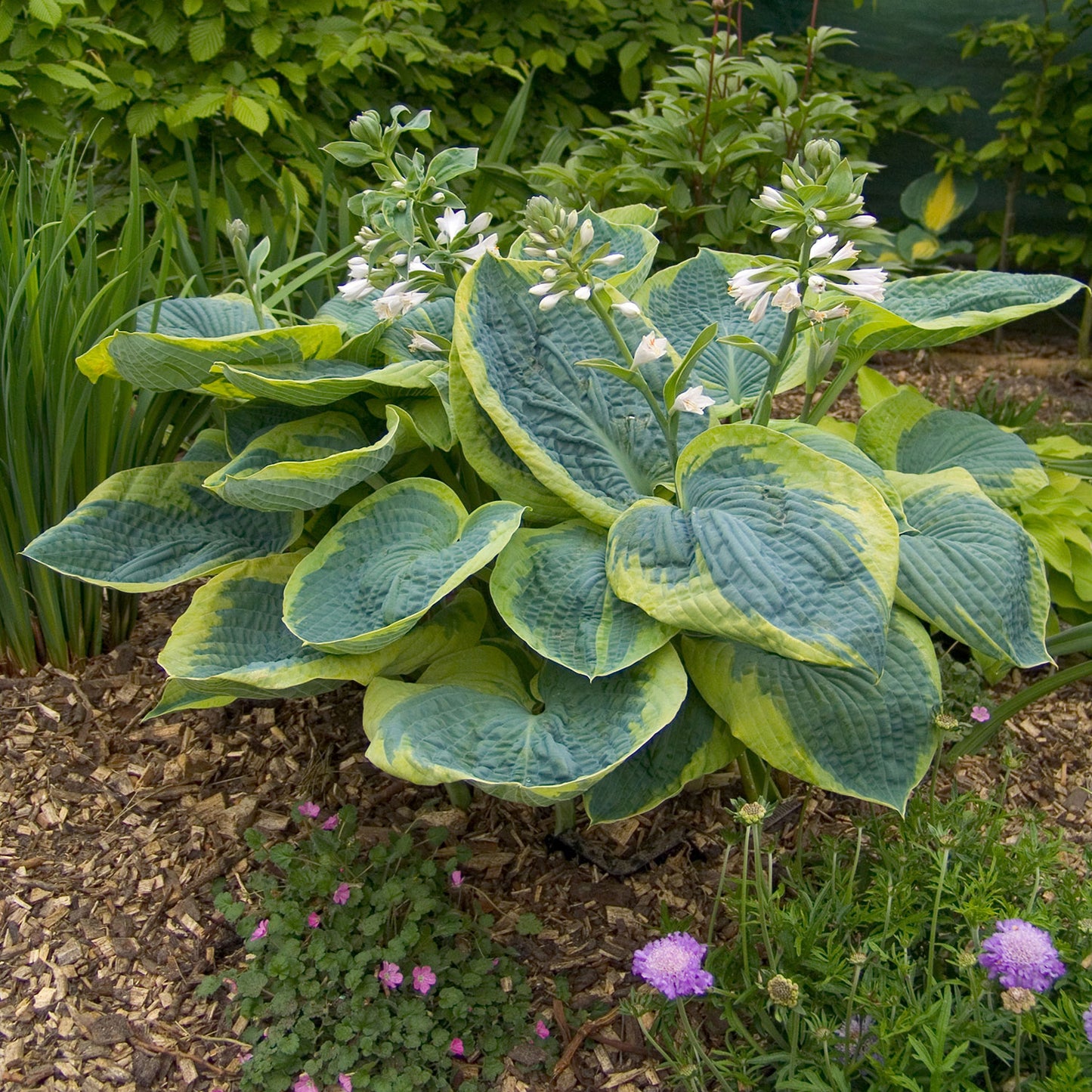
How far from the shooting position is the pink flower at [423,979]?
4.57 ft

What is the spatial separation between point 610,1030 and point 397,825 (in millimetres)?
485

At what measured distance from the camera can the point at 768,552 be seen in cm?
123

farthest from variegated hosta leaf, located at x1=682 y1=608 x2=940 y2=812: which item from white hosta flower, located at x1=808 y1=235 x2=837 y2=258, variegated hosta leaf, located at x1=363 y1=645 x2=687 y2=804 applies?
white hosta flower, located at x1=808 y1=235 x2=837 y2=258

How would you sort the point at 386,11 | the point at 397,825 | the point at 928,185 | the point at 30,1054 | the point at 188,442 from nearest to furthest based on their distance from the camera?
the point at 30,1054 → the point at 397,825 → the point at 188,442 → the point at 386,11 → the point at 928,185

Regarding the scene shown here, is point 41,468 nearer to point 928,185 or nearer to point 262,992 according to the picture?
point 262,992

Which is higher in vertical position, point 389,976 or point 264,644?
point 264,644

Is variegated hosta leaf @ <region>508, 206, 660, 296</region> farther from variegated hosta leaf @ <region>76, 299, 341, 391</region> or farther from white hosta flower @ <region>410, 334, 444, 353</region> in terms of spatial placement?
variegated hosta leaf @ <region>76, 299, 341, 391</region>

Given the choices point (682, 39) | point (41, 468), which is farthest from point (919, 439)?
point (682, 39)

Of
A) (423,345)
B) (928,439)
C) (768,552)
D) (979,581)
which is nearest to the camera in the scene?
(768,552)

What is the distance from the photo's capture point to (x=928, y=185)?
3.97 metres

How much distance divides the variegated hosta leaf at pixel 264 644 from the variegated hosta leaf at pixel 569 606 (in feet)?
0.63

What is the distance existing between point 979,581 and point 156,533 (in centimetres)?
126

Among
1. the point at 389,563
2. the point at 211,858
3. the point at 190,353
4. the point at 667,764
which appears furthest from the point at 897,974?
the point at 190,353

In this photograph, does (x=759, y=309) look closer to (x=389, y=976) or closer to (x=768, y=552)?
(x=768, y=552)
